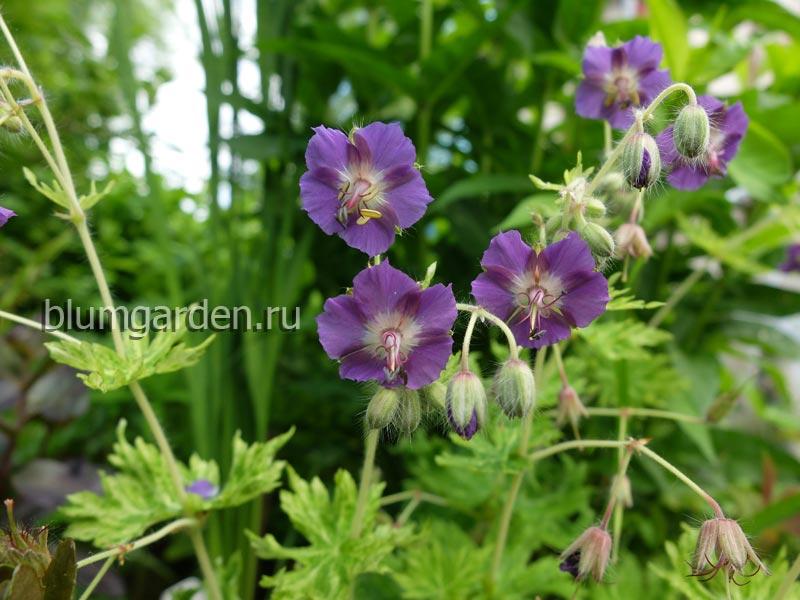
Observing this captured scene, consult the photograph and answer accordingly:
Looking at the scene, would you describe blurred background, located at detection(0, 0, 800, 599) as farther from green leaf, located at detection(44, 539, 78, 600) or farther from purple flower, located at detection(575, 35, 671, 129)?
green leaf, located at detection(44, 539, 78, 600)

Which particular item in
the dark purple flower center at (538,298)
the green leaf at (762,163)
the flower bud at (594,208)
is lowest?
the dark purple flower center at (538,298)

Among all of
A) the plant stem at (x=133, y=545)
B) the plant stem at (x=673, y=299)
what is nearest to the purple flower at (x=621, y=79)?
the plant stem at (x=673, y=299)

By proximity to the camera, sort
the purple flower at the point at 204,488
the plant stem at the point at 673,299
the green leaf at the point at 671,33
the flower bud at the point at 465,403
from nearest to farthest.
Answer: the flower bud at the point at 465,403, the purple flower at the point at 204,488, the plant stem at the point at 673,299, the green leaf at the point at 671,33

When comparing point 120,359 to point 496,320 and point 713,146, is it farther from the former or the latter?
point 713,146

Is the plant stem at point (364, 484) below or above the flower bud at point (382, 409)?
below

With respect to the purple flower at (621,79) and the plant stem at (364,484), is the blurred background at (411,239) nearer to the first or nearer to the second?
the purple flower at (621,79)

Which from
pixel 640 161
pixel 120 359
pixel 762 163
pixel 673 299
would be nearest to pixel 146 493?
pixel 120 359

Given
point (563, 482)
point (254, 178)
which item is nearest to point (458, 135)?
point (254, 178)
